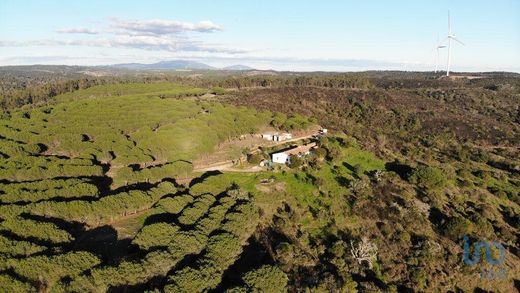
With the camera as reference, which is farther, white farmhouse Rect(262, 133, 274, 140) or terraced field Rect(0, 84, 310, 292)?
white farmhouse Rect(262, 133, 274, 140)

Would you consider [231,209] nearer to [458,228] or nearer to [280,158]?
[280,158]

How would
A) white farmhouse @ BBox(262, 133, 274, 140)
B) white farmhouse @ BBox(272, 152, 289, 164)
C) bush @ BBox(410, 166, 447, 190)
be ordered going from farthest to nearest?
white farmhouse @ BBox(262, 133, 274, 140)
white farmhouse @ BBox(272, 152, 289, 164)
bush @ BBox(410, 166, 447, 190)

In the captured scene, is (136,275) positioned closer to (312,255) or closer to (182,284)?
(182,284)

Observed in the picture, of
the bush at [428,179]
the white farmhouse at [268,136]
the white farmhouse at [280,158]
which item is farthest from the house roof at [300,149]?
the bush at [428,179]

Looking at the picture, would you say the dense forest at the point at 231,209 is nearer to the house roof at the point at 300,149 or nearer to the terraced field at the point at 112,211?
the terraced field at the point at 112,211

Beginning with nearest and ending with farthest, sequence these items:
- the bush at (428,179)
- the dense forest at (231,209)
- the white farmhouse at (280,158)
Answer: the dense forest at (231,209) → the bush at (428,179) → the white farmhouse at (280,158)

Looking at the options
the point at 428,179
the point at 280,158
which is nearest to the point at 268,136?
the point at 280,158

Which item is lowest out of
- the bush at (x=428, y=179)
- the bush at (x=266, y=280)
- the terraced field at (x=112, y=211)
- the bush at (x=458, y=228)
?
the bush at (x=458, y=228)

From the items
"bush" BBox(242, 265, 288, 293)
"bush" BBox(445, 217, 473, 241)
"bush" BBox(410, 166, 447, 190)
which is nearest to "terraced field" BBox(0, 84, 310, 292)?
"bush" BBox(242, 265, 288, 293)

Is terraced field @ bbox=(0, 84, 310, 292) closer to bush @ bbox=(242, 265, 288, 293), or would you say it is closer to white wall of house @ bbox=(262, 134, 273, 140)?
bush @ bbox=(242, 265, 288, 293)
